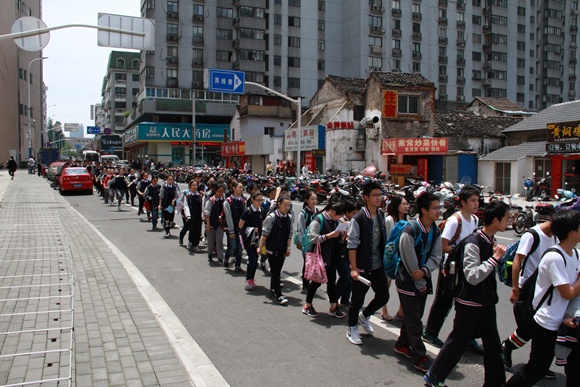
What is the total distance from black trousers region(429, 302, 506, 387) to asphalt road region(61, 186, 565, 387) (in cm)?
41

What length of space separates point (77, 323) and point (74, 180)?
2094 centimetres

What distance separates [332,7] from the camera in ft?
196

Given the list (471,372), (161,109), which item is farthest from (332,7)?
(471,372)

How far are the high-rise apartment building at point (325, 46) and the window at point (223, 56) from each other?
0.13 metres

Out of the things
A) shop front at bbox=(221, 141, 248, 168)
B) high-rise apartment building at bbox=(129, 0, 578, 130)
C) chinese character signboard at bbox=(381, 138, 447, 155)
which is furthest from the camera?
high-rise apartment building at bbox=(129, 0, 578, 130)

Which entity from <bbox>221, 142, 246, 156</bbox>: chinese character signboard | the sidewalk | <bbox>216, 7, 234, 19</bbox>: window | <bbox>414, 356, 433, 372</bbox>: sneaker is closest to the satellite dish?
the sidewalk

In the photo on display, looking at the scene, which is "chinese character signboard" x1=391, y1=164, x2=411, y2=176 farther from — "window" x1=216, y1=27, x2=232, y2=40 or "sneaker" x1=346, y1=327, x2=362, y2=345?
"window" x1=216, y1=27, x2=232, y2=40

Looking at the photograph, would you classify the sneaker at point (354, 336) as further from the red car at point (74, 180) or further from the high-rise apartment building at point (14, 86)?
the high-rise apartment building at point (14, 86)

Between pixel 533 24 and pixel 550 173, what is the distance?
53.1m

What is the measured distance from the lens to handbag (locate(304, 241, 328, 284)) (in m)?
5.57

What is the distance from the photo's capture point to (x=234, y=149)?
46.3 metres

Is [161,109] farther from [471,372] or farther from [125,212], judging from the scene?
[471,372]

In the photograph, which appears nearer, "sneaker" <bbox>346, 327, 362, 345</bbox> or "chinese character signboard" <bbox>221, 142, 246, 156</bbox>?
"sneaker" <bbox>346, 327, 362, 345</bbox>

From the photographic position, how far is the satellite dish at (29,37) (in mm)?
10781
